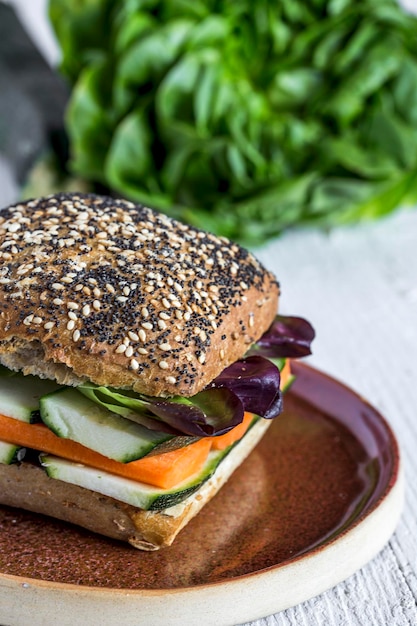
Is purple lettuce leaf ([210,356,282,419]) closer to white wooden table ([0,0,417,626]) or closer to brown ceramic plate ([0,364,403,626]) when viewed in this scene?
brown ceramic plate ([0,364,403,626])

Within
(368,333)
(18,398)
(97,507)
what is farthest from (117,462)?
(368,333)

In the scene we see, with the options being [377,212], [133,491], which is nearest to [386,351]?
[377,212]

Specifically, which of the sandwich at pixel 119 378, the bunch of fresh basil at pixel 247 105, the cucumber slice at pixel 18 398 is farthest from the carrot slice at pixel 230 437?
the bunch of fresh basil at pixel 247 105

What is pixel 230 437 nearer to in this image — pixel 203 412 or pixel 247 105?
pixel 203 412

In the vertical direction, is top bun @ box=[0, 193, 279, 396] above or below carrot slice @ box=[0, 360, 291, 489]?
above

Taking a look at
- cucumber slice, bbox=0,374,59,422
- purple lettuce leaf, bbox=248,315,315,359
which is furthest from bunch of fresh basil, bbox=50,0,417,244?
cucumber slice, bbox=0,374,59,422

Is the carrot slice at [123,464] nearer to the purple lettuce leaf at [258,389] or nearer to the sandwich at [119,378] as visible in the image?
Result: the sandwich at [119,378]
